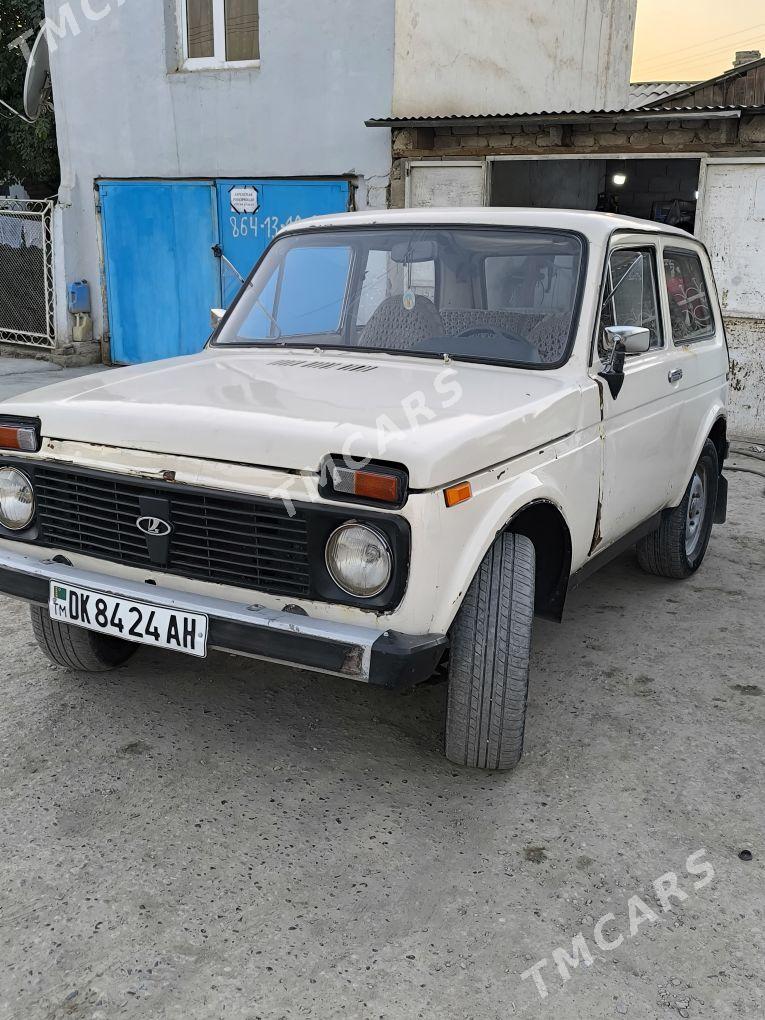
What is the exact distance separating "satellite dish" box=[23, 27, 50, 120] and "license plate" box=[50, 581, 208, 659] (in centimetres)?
1175

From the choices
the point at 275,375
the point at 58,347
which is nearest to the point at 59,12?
the point at 58,347

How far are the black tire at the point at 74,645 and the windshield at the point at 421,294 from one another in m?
1.37

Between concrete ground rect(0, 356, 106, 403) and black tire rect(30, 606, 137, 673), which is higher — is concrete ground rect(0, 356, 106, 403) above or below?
below

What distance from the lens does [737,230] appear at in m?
8.44

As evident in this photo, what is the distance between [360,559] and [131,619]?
0.79 meters

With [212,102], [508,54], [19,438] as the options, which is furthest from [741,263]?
[19,438]

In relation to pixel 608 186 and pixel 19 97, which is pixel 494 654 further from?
pixel 19 97

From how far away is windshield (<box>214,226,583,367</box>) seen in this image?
11.7 feet

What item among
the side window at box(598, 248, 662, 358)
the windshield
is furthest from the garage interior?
the windshield

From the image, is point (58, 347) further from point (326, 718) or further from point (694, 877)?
point (694, 877)

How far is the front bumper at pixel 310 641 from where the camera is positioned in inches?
100

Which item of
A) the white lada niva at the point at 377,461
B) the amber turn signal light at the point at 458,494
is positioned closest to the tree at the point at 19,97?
the white lada niva at the point at 377,461

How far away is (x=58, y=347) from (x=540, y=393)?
10338mm

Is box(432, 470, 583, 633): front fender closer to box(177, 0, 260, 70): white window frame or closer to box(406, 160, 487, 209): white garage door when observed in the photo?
box(406, 160, 487, 209): white garage door
